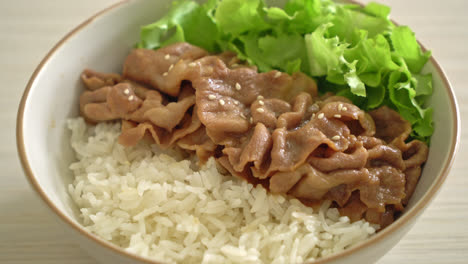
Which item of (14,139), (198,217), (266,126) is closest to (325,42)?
(266,126)

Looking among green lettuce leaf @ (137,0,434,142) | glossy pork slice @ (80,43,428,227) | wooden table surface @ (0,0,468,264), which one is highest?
green lettuce leaf @ (137,0,434,142)

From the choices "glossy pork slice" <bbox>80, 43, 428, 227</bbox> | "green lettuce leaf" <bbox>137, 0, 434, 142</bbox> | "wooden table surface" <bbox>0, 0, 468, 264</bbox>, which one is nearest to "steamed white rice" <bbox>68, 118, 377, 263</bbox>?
"glossy pork slice" <bbox>80, 43, 428, 227</bbox>

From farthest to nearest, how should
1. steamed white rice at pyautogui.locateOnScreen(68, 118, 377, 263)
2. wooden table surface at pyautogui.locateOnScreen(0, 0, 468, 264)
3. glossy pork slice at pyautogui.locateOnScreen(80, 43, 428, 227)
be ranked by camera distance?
1. wooden table surface at pyautogui.locateOnScreen(0, 0, 468, 264)
2. glossy pork slice at pyautogui.locateOnScreen(80, 43, 428, 227)
3. steamed white rice at pyautogui.locateOnScreen(68, 118, 377, 263)

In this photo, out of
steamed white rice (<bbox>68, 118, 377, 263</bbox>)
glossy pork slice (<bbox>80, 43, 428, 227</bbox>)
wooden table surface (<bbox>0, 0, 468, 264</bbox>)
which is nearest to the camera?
steamed white rice (<bbox>68, 118, 377, 263</bbox>)

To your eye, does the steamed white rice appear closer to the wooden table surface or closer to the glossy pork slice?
the glossy pork slice

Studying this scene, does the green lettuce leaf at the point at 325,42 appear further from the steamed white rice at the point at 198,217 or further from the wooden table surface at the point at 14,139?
the steamed white rice at the point at 198,217

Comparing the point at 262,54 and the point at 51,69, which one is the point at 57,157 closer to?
the point at 51,69
